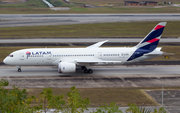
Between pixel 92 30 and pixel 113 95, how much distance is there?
5521cm

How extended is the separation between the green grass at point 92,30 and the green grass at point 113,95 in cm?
4517

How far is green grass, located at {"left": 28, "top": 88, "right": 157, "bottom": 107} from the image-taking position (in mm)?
30016

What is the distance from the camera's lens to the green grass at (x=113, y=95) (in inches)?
1182

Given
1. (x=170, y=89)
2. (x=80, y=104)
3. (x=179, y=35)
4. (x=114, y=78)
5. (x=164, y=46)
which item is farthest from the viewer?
(x=179, y=35)

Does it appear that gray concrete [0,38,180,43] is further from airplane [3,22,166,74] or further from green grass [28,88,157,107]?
green grass [28,88,157,107]

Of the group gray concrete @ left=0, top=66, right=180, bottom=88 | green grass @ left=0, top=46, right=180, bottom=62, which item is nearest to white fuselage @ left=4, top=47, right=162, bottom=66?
gray concrete @ left=0, top=66, right=180, bottom=88

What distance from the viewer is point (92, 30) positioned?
8575 centimetres

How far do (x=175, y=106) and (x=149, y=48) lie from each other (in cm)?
1739

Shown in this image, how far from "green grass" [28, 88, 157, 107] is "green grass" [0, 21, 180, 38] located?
4517cm

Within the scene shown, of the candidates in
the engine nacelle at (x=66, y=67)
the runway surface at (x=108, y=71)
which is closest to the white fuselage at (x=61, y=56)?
the runway surface at (x=108, y=71)

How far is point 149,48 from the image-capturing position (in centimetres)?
4450

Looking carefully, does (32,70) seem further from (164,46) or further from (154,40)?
(164,46)

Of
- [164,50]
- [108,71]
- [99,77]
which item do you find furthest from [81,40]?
[99,77]

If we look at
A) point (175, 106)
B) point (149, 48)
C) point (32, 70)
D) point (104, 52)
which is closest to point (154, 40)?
point (149, 48)
